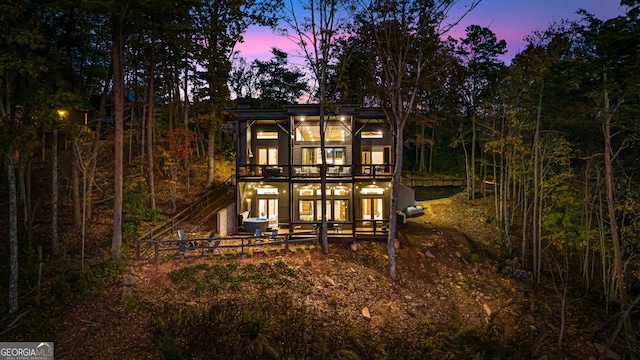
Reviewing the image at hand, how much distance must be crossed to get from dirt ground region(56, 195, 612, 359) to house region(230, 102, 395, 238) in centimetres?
279

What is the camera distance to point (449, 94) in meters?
30.0

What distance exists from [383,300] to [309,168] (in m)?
9.44

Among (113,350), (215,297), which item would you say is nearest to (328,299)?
(215,297)

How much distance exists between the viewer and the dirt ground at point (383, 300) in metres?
10.2

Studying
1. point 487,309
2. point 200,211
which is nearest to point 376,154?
point 487,309

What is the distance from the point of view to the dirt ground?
10.2m

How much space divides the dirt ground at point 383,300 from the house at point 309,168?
2786mm

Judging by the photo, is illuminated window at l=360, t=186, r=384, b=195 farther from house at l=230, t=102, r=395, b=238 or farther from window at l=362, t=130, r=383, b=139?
window at l=362, t=130, r=383, b=139

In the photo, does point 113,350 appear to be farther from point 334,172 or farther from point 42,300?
point 334,172

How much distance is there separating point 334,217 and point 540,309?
10.4 metres

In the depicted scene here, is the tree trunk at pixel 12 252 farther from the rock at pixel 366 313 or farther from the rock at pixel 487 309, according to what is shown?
the rock at pixel 487 309

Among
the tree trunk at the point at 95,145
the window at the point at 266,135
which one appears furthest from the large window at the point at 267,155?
the tree trunk at the point at 95,145

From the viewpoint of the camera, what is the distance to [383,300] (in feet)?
43.7

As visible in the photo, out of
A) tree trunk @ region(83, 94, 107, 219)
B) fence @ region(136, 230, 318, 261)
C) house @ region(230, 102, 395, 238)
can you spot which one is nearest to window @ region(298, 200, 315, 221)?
house @ region(230, 102, 395, 238)
